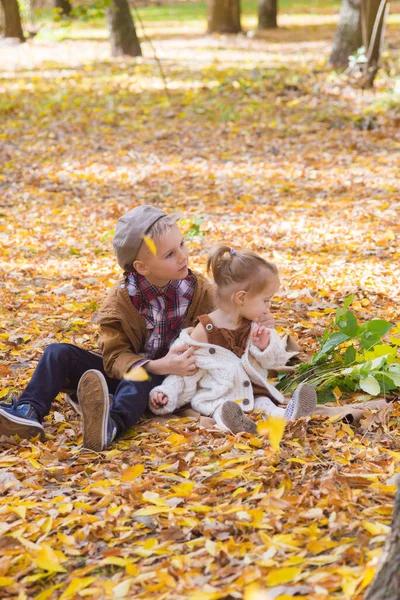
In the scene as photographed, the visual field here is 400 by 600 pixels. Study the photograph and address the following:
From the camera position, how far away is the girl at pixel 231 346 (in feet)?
11.9

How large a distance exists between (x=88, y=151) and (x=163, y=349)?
7.19 metres

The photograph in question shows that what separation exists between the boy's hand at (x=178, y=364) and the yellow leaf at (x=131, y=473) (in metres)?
0.69

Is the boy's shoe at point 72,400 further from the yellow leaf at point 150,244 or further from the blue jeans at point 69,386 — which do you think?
the yellow leaf at point 150,244

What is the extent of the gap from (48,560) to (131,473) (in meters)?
0.62

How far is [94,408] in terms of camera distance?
326cm

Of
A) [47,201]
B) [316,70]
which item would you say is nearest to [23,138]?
[47,201]

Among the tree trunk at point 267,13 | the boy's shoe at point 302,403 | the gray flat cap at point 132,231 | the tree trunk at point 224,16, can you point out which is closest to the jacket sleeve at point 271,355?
the boy's shoe at point 302,403

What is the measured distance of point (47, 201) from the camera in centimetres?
864

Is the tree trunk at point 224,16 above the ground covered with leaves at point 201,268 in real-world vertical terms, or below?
above

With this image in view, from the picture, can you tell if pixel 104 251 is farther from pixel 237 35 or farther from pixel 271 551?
pixel 237 35

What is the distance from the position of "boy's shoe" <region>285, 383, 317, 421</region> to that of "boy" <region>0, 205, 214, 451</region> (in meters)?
0.56

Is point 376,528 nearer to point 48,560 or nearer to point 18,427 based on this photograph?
point 48,560

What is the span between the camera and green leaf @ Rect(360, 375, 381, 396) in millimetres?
3520

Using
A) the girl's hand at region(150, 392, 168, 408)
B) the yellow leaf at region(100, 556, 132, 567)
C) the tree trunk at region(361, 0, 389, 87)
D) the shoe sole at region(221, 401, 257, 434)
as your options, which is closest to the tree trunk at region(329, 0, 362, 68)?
the tree trunk at region(361, 0, 389, 87)
